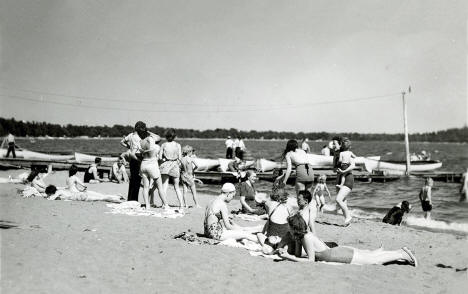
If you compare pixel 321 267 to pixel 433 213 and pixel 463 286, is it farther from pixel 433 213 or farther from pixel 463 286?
pixel 433 213

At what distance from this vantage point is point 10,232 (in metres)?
6.73

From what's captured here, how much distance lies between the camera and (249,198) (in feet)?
36.2

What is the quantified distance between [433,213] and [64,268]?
593 inches

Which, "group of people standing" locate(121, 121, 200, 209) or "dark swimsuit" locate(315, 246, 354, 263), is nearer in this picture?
"dark swimsuit" locate(315, 246, 354, 263)

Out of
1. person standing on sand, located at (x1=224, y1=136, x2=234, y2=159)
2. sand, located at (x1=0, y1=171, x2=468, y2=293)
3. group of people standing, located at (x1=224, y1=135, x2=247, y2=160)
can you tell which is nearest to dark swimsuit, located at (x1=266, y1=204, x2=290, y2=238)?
sand, located at (x1=0, y1=171, x2=468, y2=293)

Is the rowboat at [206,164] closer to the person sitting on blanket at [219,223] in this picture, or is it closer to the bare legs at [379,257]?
the person sitting on blanket at [219,223]

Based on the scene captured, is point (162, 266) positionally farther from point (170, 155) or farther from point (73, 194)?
point (73, 194)

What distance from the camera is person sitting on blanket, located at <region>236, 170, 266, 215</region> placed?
10734mm

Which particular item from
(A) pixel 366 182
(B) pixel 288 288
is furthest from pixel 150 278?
(A) pixel 366 182

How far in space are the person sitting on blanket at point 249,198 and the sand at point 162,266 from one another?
2.36 m

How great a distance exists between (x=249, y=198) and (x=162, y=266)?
542cm

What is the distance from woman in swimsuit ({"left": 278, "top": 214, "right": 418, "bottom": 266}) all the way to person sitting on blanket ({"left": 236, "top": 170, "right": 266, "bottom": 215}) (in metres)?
4.02

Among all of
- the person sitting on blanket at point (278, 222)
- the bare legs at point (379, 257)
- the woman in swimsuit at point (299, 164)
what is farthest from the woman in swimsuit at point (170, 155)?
the bare legs at point (379, 257)

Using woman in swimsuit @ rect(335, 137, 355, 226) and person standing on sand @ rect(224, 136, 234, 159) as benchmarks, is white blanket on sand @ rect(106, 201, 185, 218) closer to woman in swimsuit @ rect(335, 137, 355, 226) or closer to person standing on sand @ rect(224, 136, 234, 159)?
woman in swimsuit @ rect(335, 137, 355, 226)
